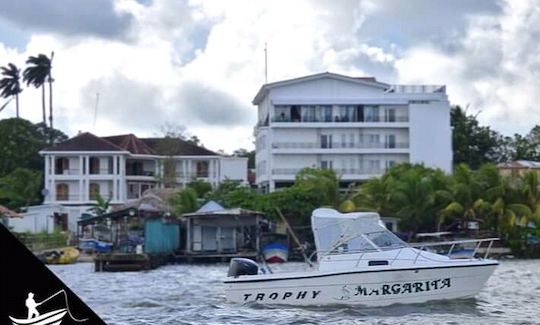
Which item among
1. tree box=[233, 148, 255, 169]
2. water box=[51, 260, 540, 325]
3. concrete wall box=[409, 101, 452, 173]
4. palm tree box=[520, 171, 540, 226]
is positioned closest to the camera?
water box=[51, 260, 540, 325]

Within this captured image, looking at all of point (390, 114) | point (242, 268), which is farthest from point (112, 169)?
point (242, 268)

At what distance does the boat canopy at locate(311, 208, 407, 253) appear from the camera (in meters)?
28.8

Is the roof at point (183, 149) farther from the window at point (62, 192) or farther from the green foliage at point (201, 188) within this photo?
the green foliage at point (201, 188)

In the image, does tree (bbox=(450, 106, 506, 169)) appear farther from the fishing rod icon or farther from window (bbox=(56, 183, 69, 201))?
the fishing rod icon

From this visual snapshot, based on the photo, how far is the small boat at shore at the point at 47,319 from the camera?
5.18 m

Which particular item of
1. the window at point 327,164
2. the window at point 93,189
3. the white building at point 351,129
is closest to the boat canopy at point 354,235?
the white building at point 351,129

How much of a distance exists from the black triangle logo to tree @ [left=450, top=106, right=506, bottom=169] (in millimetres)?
104177

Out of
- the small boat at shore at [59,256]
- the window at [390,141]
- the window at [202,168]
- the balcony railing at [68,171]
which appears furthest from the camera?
the window at [202,168]

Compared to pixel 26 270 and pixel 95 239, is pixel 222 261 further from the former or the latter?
pixel 26 270

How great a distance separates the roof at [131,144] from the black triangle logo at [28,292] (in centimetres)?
9892

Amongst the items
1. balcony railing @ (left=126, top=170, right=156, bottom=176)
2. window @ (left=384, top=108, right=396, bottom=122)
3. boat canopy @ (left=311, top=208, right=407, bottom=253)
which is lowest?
boat canopy @ (left=311, top=208, right=407, bottom=253)

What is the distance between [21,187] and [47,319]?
3740 inches

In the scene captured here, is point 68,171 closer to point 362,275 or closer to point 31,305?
point 362,275

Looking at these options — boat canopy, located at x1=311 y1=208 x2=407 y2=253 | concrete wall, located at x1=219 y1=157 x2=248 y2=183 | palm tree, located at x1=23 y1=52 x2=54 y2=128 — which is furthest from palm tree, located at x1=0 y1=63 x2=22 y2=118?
boat canopy, located at x1=311 y1=208 x2=407 y2=253
